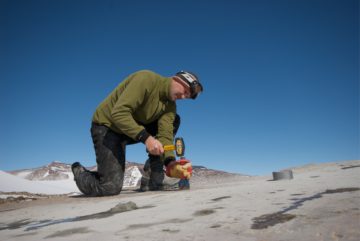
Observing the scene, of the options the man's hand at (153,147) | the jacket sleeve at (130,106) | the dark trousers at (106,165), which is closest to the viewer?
the man's hand at (153,147)

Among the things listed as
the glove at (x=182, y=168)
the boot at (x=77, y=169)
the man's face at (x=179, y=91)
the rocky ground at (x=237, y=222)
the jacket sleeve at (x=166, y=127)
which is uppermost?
the man's face at (x=179, y=91)

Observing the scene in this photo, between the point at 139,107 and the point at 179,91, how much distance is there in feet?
1.43

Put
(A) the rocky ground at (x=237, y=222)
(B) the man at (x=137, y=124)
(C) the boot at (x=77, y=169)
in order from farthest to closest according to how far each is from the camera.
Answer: (C) the boot at (x=77, y=169), (B) the man at (x=137, y=124), (A) the rocky ground at (x=237, y=222)

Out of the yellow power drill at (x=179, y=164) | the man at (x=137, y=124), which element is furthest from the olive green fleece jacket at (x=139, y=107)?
the yellow power drill at (x=179, y=164)

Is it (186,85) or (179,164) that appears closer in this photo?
(179,164)

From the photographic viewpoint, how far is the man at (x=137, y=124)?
297cm

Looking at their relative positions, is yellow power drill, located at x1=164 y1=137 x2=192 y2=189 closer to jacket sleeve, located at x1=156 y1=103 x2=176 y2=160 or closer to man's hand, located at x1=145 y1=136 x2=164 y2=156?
man's hand, located at x1=145 y1=136 x2=164 y2=156

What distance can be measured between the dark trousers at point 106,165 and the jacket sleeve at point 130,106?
1.89 ft

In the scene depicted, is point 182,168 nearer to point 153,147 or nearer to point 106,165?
point 153,147

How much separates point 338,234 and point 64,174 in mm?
20719

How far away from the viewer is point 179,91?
310 cm

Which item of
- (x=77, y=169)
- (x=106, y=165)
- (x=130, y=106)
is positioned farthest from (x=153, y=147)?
(x=77, y=169)

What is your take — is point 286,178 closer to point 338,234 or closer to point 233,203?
point 233,203

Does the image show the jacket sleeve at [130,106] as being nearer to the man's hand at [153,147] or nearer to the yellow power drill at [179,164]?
the man's hand at [153,147]
